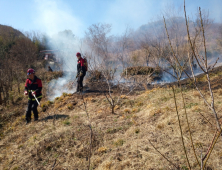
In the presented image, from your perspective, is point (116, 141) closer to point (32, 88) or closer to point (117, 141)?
point (117, 141)

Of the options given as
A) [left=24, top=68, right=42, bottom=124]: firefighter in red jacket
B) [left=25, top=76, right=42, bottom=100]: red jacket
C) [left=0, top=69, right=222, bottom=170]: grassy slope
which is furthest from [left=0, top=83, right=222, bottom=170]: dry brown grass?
[left=25, top=76, right=42, bottom=100]: red jacket

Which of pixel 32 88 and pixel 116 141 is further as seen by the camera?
pixel 32 88

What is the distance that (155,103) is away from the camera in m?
5.15

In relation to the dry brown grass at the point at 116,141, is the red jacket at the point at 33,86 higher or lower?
higher

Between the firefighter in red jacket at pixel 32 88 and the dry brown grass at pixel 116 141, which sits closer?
the dry brown grass at pixel 116 141

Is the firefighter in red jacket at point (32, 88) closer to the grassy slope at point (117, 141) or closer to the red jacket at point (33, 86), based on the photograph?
the red jacket at point (33, 86)

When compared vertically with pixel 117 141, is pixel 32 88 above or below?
above

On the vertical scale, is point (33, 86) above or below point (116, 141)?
above

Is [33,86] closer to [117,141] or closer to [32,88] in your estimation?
[32,88]

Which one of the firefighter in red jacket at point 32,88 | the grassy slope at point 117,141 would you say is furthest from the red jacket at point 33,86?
the grassy slope at point 117,141

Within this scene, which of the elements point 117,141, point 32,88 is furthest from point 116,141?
point 32,88

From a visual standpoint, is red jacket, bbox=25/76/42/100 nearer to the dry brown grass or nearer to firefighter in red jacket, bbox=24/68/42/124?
firefighter in red jacket, bbox=24/68/42/124

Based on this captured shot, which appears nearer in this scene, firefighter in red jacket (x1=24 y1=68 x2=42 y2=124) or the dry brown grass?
the dry brown grass

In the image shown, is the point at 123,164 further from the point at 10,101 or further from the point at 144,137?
the point at 10,101
